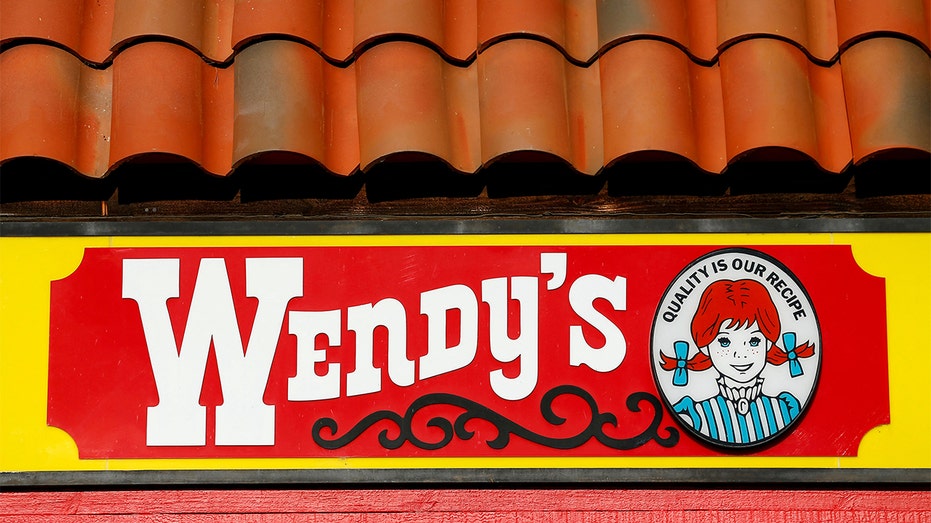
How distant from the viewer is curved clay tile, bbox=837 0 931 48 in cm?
381

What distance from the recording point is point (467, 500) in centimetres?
375

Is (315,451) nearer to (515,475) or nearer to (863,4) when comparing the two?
(515,475)

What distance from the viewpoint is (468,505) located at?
375cm

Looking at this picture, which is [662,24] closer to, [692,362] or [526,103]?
[526,103]

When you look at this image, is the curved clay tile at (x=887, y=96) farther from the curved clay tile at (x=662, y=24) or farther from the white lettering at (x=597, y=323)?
the white lettering at (x=597, y=323)

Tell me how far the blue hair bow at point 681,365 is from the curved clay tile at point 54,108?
84.0 inches

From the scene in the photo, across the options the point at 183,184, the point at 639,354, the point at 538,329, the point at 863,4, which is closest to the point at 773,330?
the point at 639,354

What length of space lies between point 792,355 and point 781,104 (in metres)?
0.88

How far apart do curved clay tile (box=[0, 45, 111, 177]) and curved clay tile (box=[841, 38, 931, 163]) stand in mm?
2672

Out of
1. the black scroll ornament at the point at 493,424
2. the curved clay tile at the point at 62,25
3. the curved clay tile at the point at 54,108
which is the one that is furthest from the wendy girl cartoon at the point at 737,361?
the curved clay tile at the point at 62,25

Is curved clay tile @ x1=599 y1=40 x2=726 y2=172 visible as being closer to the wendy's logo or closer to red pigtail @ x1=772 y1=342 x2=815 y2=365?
the wendy's logo

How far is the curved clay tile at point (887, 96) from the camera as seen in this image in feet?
12.1

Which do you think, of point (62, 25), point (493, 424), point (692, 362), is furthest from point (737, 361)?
point (62, 25)

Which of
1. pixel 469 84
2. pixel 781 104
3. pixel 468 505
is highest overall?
pixel 469 84
